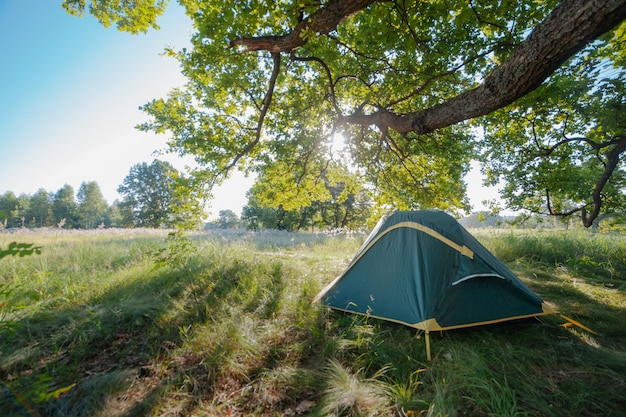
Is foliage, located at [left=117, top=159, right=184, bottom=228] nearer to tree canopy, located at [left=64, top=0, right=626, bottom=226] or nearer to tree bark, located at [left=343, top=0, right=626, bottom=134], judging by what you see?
tree canopy, located at [left=64, top=0, right=626, bottom=226]

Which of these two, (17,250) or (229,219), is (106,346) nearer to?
(17,250)

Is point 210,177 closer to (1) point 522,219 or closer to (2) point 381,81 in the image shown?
(2) point 381,81

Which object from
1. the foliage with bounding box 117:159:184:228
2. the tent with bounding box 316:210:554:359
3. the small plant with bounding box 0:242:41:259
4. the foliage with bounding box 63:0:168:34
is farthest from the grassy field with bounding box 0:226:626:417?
the foliage with bounding box 117:159:184:228

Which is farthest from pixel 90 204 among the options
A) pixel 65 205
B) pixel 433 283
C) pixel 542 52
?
pixel 542 52

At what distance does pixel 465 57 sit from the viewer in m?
4.61

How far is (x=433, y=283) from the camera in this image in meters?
3.38

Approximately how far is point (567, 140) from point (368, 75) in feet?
16.4

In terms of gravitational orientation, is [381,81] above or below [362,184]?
above

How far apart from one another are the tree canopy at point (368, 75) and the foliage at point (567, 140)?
1.40 feet

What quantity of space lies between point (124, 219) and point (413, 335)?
51.2m

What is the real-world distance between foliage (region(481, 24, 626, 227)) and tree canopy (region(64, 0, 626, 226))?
43cm

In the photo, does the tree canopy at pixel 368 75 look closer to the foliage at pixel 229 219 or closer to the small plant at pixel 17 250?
the small plant at pixel 17 250

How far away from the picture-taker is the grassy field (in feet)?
6.97

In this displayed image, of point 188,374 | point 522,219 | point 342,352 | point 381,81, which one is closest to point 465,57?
point 381,81
